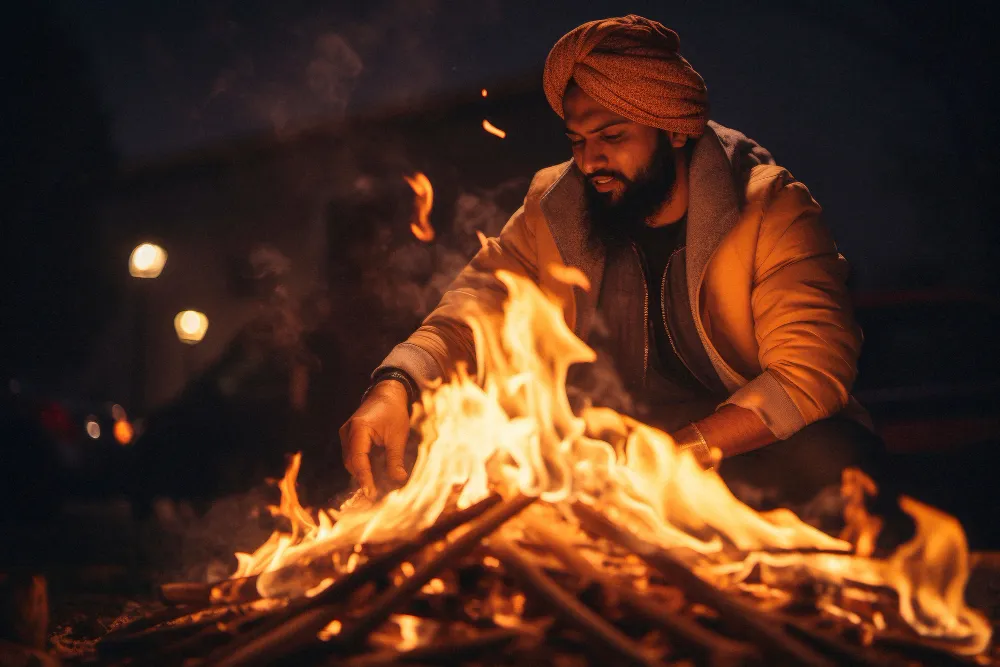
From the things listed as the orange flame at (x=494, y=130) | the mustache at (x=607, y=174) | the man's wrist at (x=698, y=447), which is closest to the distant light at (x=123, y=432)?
the orange flame at (x=494, y=130)

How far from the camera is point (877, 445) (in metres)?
3.57

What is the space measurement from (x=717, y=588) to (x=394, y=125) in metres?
7.14

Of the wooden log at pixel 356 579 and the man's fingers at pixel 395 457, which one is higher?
the wooden log at pixel 356 579

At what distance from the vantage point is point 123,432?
1030 centimetres

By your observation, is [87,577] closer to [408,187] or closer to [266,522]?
[266,522]

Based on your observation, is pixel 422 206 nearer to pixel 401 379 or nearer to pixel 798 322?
pixel 401 379

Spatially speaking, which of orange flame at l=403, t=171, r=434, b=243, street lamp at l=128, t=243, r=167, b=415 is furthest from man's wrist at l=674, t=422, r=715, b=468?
street lamp at l=128, t=243, r=167, b=415

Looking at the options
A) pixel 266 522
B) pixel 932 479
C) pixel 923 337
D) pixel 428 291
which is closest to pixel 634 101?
pixel 923 337

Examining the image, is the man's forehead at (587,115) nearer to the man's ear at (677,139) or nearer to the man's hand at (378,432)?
the man's ear at (677,139)

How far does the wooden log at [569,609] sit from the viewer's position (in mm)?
1838

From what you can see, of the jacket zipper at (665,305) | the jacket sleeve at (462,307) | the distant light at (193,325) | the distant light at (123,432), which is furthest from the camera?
the distant light at (123,432)

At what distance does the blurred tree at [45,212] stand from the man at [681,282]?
12.1m

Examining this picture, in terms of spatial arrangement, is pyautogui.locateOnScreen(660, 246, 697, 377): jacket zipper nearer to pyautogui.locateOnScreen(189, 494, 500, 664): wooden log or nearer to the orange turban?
the orange turban

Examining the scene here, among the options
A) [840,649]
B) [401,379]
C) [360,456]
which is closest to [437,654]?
[840,649]
